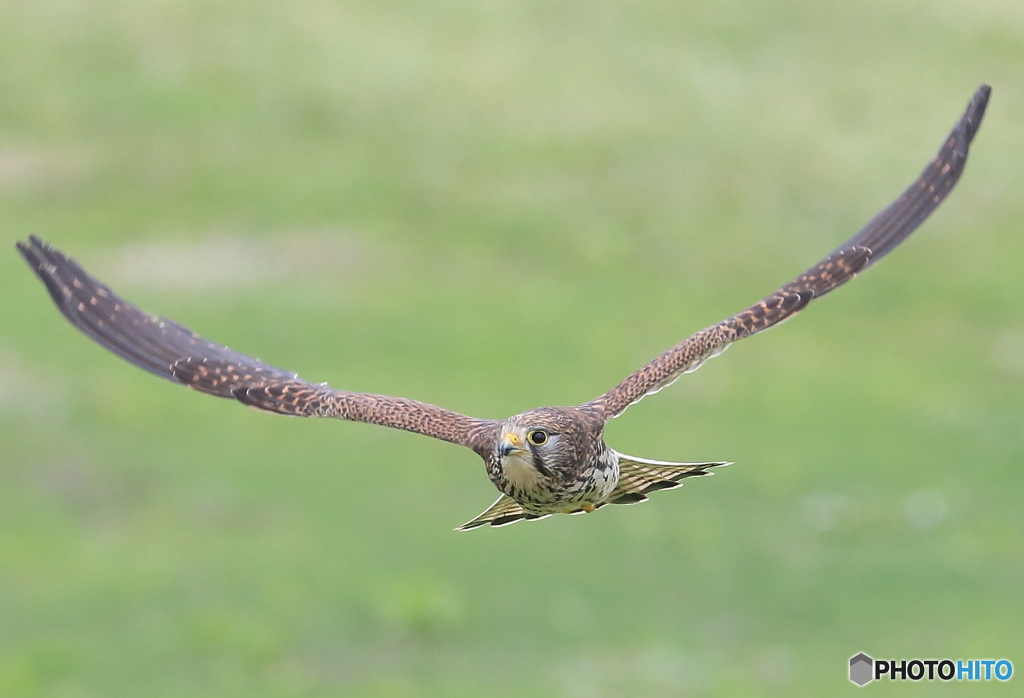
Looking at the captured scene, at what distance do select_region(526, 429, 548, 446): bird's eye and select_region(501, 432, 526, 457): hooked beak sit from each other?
0.34 ft

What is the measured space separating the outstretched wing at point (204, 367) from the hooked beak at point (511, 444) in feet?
2.24

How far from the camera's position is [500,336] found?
59219 millimetres

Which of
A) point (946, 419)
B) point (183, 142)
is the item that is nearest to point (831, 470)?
point (946, 419)

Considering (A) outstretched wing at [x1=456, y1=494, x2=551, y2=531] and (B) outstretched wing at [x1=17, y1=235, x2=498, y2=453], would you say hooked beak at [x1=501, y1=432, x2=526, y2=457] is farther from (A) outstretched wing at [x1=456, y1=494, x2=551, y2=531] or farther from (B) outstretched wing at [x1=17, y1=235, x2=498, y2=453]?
(A) outstretched wing at [x1=456, y1=494, x2=551, y2=531]

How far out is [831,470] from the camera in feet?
179

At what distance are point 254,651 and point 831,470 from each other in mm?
17831

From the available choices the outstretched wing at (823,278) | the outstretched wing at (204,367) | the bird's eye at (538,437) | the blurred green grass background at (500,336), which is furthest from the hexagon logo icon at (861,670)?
the bird's eye at (538,437)

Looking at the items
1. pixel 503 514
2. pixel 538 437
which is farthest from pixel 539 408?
pixel 538 437

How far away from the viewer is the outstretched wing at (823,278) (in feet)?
51.0

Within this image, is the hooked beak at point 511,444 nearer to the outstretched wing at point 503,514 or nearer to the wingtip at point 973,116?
the outstretched wing at point 503,514

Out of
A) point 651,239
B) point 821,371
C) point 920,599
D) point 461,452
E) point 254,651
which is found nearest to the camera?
point 254,651

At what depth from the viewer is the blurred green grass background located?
44656 millimetres

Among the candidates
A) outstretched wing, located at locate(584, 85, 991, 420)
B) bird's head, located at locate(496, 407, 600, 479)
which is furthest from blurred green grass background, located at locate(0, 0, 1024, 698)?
bird's head, located at locate(496, 407, 600, 479)

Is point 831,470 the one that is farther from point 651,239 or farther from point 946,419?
point 651,239
